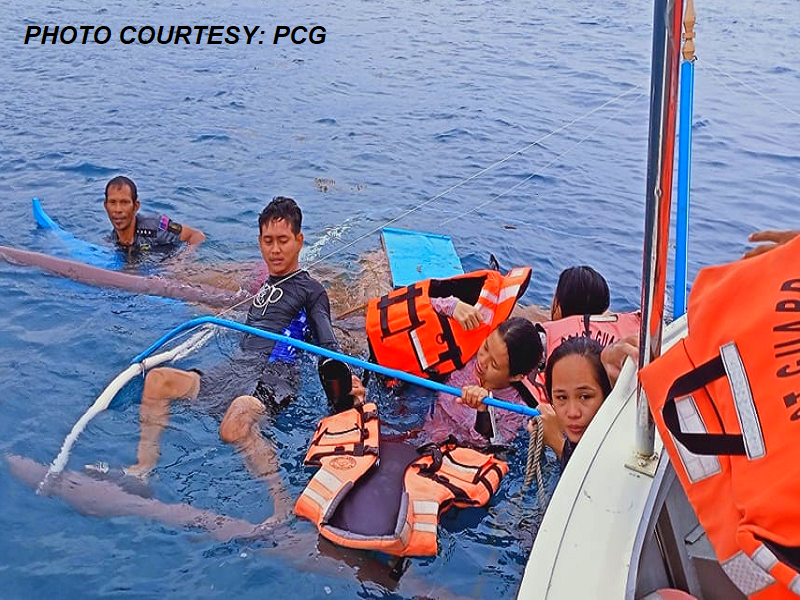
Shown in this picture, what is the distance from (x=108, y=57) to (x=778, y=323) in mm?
12918

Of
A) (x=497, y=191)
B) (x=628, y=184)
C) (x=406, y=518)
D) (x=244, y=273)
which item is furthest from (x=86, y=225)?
(x=628, y=184)

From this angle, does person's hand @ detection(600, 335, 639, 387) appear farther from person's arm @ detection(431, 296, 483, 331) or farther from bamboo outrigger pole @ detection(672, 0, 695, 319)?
person's arm @ detection(431, 296, 483, 331)

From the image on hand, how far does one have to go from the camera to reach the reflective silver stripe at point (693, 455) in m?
1.54

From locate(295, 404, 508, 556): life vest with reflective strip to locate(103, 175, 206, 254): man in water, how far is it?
319cm

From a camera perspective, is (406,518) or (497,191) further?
(497,191)

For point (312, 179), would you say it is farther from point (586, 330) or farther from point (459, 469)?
point (459, 469)

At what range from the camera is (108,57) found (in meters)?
12.6

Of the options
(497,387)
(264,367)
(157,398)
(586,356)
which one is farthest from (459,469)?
(157,398)

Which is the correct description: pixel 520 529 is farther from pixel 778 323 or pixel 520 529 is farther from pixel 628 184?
pixel 628 184

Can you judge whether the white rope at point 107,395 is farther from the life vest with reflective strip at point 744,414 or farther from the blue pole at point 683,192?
the life vest with reflective strip at point 744,414

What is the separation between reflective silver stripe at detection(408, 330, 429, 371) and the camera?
423 cm

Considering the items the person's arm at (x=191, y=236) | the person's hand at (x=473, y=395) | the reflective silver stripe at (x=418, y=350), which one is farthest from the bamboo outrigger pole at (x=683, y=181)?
the person's arm at (x=191, y=236)

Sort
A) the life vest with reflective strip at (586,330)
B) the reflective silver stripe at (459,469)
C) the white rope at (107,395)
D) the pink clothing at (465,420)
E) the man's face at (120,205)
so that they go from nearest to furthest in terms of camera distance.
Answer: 1. the reflective silver stripe at (459,469)
2. the white rope at (107,395)
3. the life vest with reflective strip at (586,330)
4. the pink clothing at (465,420)
5. the man's face at (120,205)

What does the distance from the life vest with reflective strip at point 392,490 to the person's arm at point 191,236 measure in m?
3.30
